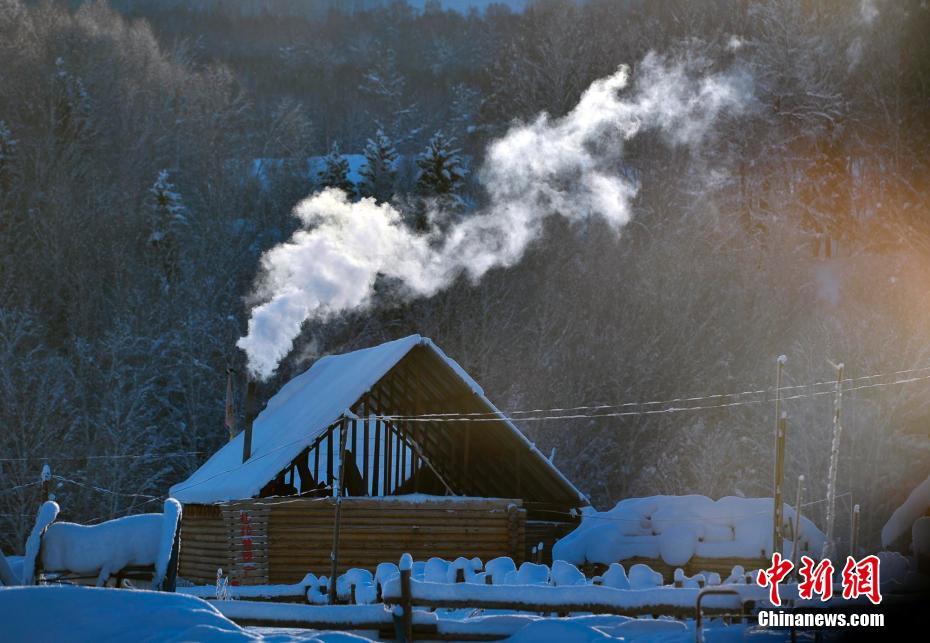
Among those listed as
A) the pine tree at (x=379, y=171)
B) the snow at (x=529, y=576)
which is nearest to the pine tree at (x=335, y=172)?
the pine tree at (x=379, y=171)

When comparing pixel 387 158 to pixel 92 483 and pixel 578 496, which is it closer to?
pixel 92 483

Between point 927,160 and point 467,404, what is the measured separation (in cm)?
3775

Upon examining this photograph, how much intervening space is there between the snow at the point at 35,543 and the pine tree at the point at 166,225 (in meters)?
41.2

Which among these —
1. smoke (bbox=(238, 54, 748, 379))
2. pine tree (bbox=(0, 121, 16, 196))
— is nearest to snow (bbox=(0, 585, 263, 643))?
smoke (bbox=(238, 54, 748, 379))

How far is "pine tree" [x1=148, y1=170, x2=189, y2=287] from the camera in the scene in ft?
183

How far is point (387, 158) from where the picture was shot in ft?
200

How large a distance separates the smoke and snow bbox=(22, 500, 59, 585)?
15283 millimetres

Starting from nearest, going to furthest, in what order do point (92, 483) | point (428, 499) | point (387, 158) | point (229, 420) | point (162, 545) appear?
point (162, 545), point (428, 499), point (229, 420), point (92, 483), point (387, 158)

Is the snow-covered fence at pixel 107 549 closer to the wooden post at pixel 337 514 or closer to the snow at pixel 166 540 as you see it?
the snow at pixel 166 540

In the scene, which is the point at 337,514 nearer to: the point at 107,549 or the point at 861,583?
the point at 107,549

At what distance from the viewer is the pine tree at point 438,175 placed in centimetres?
5375

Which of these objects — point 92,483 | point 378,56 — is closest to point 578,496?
point 92,483

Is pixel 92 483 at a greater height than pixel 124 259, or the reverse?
pixel 124 259

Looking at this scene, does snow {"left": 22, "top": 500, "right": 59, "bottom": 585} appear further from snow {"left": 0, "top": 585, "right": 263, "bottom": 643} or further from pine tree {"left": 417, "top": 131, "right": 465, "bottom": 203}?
pine tree {"left": 417, "top": 131, "right": 465, "bottom": 203}
